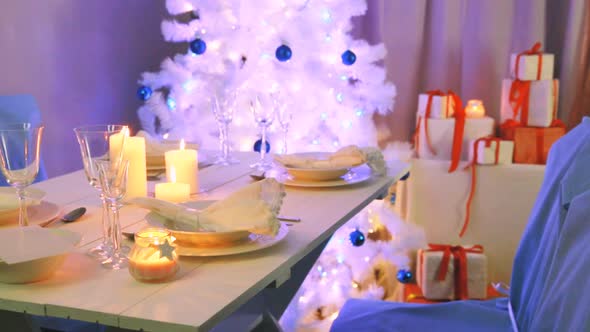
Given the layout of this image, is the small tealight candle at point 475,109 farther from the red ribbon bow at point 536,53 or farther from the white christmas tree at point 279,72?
the white christmas tree at point 279,72

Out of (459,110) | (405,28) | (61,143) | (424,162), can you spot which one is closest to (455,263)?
(424,162)

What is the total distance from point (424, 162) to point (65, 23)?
163 cm

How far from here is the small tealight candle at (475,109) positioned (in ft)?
10.0

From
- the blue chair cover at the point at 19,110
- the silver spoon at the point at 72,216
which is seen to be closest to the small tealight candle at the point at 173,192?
the silver spoon at the point at 72,216

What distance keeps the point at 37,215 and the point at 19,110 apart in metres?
0.84

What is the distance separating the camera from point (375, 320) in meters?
1.74

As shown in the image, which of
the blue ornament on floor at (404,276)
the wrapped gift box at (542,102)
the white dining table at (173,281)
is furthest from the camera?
the blue ornament on floor at (404,276)

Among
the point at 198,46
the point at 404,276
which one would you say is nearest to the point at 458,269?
the point at 404,276

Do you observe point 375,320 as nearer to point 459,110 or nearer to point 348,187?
point 348,187

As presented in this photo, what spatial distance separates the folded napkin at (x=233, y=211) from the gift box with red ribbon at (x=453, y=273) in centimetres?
170

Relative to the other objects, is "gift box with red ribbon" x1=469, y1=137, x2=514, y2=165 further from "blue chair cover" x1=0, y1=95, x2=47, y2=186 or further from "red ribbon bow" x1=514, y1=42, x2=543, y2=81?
"blue chair cover" x1=0, y1=95, x2=47, y2=186

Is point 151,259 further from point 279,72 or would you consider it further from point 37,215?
point 279,72

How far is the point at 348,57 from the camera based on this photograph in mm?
2857

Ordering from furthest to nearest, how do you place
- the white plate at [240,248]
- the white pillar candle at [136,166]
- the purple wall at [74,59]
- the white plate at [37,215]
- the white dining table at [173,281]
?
the purple wall at [74,59], the white pillar candle at [136,166], the white plate at [37,215], the white plate at [240,248], the white dining table at [173,281]
